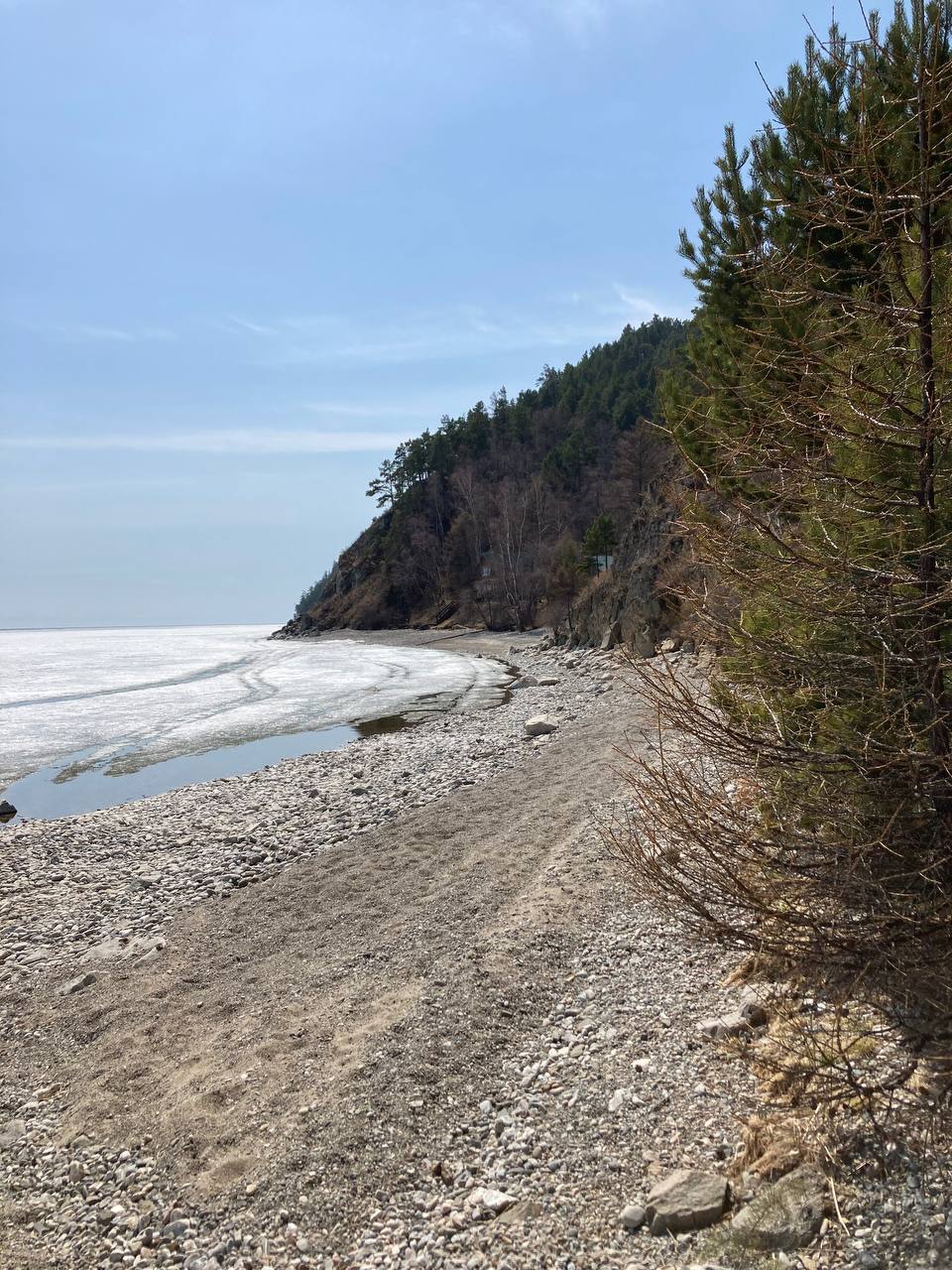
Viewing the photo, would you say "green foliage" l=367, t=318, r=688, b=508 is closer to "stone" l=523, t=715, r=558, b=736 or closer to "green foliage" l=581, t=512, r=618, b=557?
"green foliage" l=581, t=512, r=618, b=557

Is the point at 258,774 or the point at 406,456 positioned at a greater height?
the point at 406,456

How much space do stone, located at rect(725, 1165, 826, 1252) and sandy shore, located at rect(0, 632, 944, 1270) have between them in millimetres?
122

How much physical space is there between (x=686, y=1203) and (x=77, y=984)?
7096 millimetres

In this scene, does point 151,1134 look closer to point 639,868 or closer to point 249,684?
point 639,868

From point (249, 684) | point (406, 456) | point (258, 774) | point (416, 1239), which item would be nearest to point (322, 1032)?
point (416, 1239)

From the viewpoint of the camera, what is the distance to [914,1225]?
3.49m

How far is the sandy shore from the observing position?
4.55 metres

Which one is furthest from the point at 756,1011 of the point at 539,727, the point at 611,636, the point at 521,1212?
the point at 611,636

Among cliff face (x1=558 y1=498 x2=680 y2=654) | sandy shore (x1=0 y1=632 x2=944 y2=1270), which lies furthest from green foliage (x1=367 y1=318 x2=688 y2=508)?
sandy shore (x1=0 y1=632 x2=944 y2=1270)

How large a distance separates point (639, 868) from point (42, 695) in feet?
139

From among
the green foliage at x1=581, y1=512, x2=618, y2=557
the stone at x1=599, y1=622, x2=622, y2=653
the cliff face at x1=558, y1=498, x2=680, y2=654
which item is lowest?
the stone at x1=599, y1=622, x2=622, y2=653

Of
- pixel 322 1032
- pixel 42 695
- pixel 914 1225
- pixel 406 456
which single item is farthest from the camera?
pixel 406 456

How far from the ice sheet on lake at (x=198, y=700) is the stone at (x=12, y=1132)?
16491 mm

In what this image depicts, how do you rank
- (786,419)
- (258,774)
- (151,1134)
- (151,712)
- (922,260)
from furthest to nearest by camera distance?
(151,712)
(258,774)
(151,1134)
(786,419)
(922,260)
